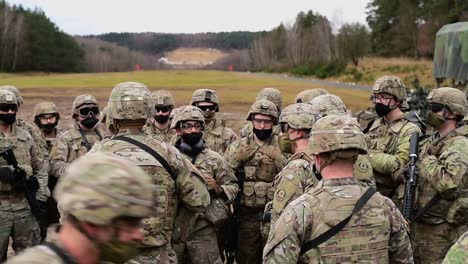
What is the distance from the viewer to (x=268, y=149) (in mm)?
6352

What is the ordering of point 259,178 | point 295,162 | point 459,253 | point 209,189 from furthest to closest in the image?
point 259,178 < point 209,189 < point 295,162 < point 459,253

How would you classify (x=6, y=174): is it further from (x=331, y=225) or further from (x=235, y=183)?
(x=331, y=225)

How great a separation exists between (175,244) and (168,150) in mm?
1347

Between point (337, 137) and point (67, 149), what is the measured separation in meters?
Result: 4.78

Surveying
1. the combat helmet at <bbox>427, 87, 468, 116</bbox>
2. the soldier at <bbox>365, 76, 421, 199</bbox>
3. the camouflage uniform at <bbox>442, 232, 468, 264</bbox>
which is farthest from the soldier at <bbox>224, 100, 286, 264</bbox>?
the camouflage uniform at <bbox>442, 232, 468, 264</bbox>

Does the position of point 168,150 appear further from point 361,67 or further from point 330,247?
point 361,67

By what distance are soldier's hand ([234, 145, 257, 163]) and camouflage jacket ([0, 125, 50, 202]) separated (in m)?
2.33

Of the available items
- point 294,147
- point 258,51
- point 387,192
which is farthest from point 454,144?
point 258,51

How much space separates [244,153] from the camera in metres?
6.32

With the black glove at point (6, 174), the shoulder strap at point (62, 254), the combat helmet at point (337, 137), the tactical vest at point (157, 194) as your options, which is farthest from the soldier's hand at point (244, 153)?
the shoulder strap at point (62, 254)

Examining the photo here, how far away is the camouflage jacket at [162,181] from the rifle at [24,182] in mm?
2270

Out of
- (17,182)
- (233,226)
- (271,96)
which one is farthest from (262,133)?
(17,182)

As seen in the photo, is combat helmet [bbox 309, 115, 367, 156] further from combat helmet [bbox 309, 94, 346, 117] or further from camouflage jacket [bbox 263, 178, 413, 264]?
combat helmet [bbox 309, 94, 346, 117]

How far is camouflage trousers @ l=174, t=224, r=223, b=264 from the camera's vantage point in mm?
5613
